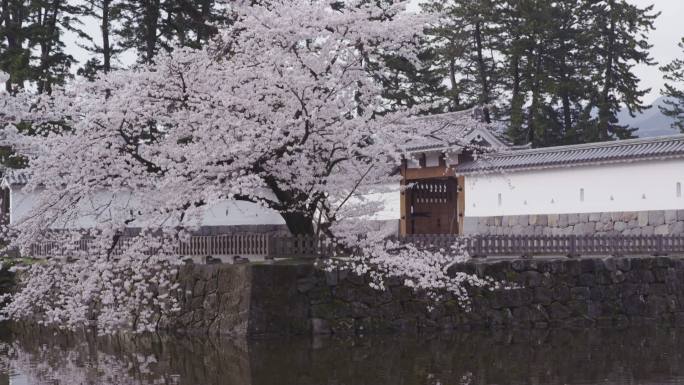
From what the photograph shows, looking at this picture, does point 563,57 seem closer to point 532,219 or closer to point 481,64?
point 481,64

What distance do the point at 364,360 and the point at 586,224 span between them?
34.5 ft

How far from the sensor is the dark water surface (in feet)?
39.2

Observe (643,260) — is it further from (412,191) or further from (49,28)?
(49,28)

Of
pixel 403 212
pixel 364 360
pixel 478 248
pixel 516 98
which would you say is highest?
pixel 516 98

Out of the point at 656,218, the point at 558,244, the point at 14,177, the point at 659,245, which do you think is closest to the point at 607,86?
the point at 656,218

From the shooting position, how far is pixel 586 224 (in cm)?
2253

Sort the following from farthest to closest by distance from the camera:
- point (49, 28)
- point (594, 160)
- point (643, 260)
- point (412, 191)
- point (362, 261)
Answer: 1. point (49, 28)
2. point (412, 191)
3. point (594, 160)
4. point (643, 260)
5. point (362, 261)

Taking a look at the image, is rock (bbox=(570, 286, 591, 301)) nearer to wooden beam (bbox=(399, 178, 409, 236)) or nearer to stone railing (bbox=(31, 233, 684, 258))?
stone railing (bbox=(31, 233, 684, 258))

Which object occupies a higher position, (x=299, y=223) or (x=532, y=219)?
(x=532, y=219)

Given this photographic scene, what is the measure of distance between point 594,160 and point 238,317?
1003cm

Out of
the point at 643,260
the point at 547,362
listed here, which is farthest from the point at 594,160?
the point at 547,362

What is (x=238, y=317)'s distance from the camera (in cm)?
1616

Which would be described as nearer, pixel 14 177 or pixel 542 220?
pixel 542 220

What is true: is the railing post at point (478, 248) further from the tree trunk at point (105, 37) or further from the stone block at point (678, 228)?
the tree trunk at point (105, 37)
